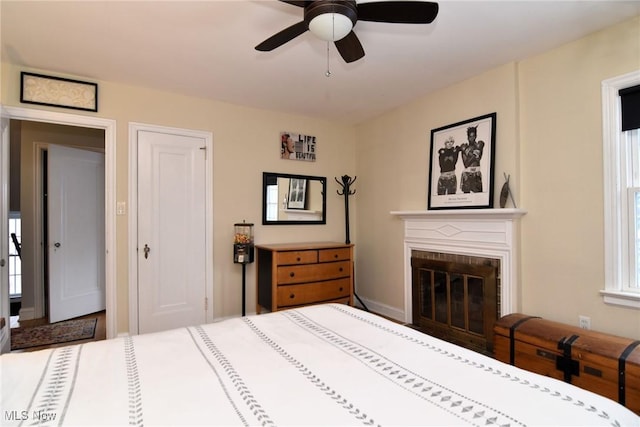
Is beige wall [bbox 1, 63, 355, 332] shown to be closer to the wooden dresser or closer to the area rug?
→ the wooden dresser

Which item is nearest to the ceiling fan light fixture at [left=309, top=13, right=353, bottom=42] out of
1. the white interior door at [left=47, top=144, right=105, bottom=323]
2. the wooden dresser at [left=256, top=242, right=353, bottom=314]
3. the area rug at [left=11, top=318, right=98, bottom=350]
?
the wooden dresser at [left=256, top=242, right=353, bottom=314]

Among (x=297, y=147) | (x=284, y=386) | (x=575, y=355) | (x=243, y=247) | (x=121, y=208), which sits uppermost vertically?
(x=297, y=147)

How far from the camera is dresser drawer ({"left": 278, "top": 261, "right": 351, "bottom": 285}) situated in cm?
345

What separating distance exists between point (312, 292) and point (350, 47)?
247 centimetres

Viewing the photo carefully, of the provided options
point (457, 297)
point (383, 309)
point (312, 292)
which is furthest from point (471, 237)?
point (312, 292)

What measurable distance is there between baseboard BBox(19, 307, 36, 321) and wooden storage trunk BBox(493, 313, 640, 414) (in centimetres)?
502

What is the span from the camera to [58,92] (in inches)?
116

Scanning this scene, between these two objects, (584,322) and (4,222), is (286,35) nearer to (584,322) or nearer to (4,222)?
(584,322)

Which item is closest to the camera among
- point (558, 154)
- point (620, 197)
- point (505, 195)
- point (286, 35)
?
point (286, 35)

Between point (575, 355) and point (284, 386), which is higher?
point (284, 386)

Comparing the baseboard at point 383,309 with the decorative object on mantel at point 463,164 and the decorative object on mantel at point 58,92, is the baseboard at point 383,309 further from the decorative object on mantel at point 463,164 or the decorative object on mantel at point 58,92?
the decorative object on mantel at point 58,92

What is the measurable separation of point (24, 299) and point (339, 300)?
3781mm

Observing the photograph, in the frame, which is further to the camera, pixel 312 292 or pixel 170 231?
pixel 312 292

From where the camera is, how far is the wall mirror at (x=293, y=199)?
13.0 feet
